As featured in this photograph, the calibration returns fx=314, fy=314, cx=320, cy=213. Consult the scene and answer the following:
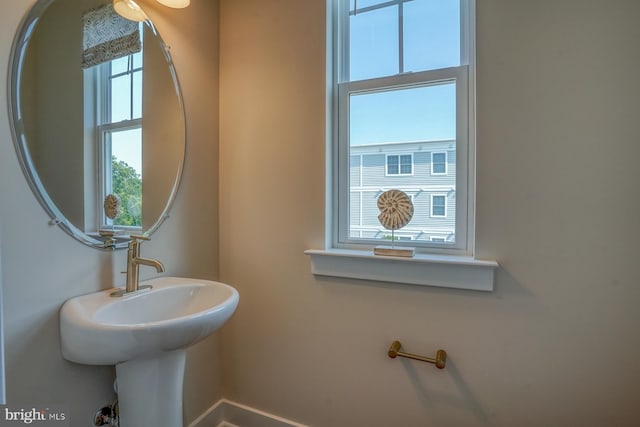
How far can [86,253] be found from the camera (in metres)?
1.04

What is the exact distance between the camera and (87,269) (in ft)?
3.41

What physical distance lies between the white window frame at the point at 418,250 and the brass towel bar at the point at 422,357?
24 centimetres

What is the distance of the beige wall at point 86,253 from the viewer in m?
0.86

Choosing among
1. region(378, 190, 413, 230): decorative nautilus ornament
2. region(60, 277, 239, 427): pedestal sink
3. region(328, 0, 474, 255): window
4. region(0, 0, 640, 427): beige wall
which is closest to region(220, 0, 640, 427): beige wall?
region(0, 0, 640, 427): beige wall

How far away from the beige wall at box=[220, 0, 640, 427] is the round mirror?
0.42 m

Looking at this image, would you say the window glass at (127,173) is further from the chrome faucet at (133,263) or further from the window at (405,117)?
the window at (405,117)

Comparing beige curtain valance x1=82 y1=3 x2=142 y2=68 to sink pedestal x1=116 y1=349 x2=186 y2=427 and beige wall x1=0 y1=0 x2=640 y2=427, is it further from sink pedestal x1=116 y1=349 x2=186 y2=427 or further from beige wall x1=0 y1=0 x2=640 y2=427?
sink pedestal x1=116 y1=349 x2=186 y2=427

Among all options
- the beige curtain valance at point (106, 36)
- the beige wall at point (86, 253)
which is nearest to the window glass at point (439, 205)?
the beige wall at point (86, 253)

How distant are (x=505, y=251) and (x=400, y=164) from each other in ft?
1.64

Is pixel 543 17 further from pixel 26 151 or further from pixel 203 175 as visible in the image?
pixel 26 151

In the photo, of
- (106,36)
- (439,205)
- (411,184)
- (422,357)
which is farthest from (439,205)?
(106,36)

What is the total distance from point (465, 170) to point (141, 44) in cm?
134

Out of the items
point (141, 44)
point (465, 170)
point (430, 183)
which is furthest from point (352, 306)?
point (141, 44)

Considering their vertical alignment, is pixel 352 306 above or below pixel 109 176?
below
